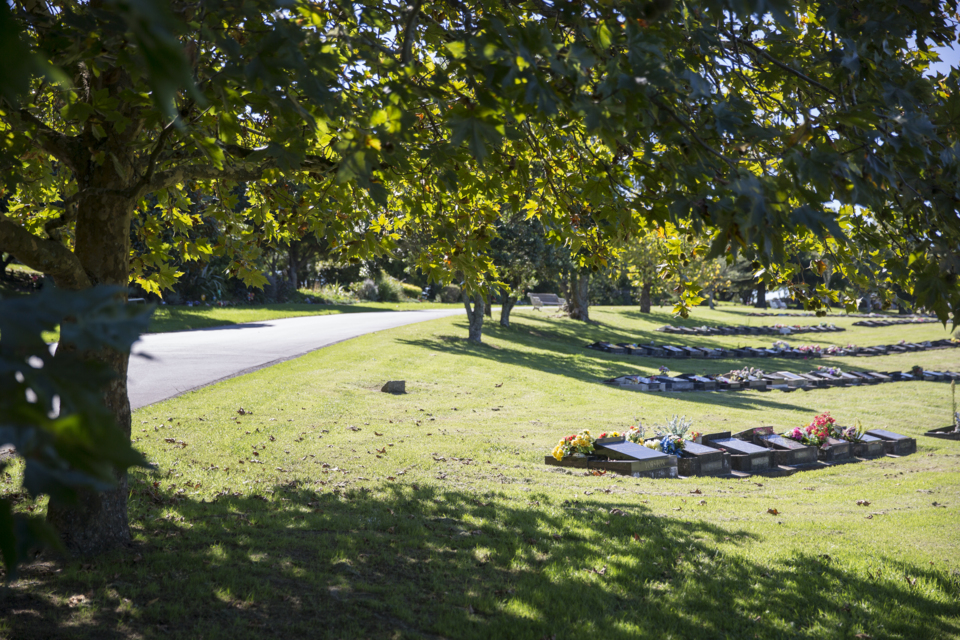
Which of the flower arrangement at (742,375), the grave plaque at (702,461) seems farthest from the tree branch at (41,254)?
the flower arrangement at (742,375)

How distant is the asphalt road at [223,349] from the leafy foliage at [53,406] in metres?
6.31

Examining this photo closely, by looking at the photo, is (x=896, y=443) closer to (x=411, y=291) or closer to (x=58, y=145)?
(x=58, y=145)

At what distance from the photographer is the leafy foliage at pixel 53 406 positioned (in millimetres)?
980

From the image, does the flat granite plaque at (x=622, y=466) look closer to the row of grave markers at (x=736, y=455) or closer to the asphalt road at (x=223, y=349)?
the row of grave markers at (x=736, y=455)

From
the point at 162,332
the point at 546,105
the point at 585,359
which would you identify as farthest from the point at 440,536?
the point at 585,359

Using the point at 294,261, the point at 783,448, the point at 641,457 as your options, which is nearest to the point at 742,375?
the point at 783,448

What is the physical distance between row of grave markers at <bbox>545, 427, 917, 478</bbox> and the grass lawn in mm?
408

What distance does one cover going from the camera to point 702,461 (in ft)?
31.9

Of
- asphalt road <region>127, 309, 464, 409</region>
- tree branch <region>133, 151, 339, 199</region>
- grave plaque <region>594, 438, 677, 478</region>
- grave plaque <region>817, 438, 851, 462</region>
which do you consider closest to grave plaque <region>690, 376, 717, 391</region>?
grave plaque <region>817, 438, 851, 462</region>

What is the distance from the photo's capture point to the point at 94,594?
3.96 meters

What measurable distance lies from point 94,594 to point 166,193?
3441 millimetres

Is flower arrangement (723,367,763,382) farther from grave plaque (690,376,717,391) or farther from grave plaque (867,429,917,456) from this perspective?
grave plaque (867,429,917,456)

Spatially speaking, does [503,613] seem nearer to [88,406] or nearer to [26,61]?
[88,406]

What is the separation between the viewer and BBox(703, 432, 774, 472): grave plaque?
33.2 ft
